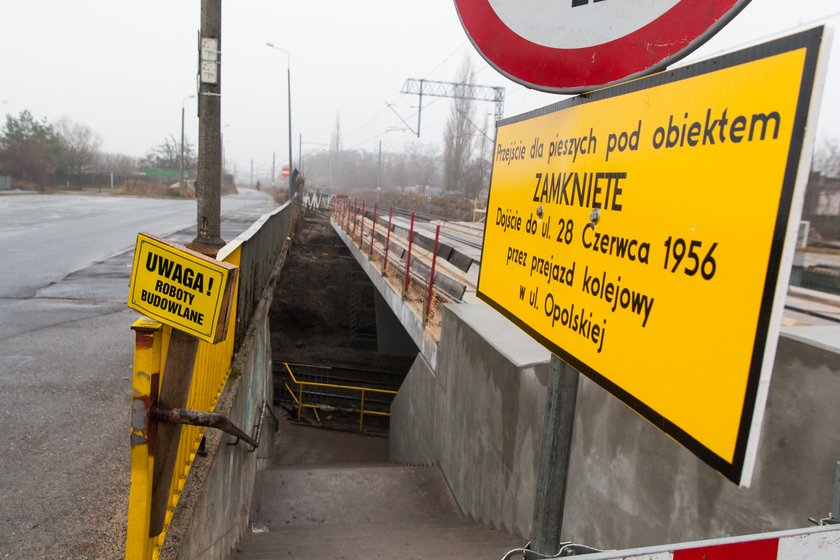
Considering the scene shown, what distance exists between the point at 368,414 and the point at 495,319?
1078 cm

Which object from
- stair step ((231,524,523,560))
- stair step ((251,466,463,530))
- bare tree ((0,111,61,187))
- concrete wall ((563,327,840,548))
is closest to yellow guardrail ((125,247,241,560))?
concrete wall ((563,327,840,548))

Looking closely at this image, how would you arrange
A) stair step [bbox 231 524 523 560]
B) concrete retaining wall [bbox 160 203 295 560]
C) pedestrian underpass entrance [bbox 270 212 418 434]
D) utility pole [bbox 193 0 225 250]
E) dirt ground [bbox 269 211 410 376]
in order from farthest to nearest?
1. dirt ground [bbox 269 211 410 376]
2. pedestrian underpass entrance [bbox 270 212 418 434]
3. utility pole [bbox 193 0 225 250]
4. stair step [bbox 231 524 523 560]
5. concrete retaining wall [bbox 160 203 295 560]

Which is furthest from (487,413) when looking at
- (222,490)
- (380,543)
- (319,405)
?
(319,405)

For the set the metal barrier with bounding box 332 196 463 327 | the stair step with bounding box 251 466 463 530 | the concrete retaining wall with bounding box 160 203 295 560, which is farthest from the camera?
the metal barrier with bounding box 332 196 463 327

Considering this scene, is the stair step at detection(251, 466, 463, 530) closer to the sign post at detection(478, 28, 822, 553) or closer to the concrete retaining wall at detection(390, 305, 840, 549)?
the concrete retaining wall at detection(390, 305, 840, 549)

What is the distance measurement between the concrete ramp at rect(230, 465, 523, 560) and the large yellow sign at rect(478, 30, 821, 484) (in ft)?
11.9

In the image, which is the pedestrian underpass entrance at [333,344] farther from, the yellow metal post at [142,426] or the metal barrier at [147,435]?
the yellow metal post at [142,426]

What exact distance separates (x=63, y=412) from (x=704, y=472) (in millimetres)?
4417

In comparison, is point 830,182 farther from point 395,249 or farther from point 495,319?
point 395,249

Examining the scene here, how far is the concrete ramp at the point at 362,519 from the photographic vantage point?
4.72 meters

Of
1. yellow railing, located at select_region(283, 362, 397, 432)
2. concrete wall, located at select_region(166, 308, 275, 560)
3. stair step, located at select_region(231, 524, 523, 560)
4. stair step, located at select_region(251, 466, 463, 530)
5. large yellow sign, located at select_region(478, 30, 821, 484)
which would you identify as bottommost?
yellow railing, located at select_region(283, 362, 397, 432)

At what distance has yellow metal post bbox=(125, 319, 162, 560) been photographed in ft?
7.02

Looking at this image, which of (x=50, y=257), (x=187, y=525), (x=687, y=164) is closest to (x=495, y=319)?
(x=187, y=525)

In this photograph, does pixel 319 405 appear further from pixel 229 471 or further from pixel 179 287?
pixel 179 287
